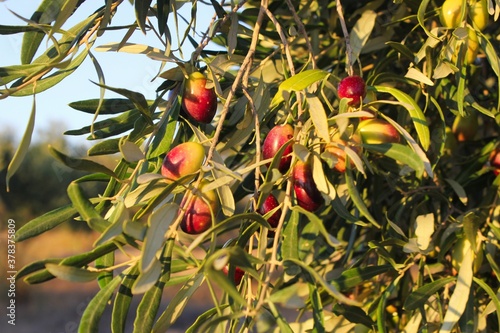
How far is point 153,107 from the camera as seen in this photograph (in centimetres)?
66

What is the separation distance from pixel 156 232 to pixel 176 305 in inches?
4.8

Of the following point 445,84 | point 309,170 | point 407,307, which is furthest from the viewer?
point 445,84

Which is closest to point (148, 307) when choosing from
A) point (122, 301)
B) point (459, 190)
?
point (122, 301)

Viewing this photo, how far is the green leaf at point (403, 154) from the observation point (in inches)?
21.1

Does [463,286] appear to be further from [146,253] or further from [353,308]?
[146,253]

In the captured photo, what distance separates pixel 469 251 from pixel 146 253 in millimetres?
447

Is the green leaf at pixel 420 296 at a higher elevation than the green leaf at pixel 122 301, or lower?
lower

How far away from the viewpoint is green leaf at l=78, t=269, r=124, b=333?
53 cm

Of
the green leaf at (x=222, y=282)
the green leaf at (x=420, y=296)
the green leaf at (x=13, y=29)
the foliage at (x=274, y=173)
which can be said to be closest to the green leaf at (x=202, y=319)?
the foliage at (x=274, y=173)

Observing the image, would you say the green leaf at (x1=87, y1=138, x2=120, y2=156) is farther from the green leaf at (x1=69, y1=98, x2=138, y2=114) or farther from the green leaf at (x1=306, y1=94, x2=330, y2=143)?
the green leaf at (x1=306, y1=94, x2=330, y2=143)

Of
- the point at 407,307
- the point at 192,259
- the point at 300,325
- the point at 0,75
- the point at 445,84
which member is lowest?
the point at 300,325

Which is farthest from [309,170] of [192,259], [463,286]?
[463,286]

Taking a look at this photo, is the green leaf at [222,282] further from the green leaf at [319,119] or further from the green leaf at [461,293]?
the green leaf at [461,293]

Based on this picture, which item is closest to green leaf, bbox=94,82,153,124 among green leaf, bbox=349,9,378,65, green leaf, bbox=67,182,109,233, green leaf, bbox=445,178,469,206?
green leaf, bbox=67,182,109,233
